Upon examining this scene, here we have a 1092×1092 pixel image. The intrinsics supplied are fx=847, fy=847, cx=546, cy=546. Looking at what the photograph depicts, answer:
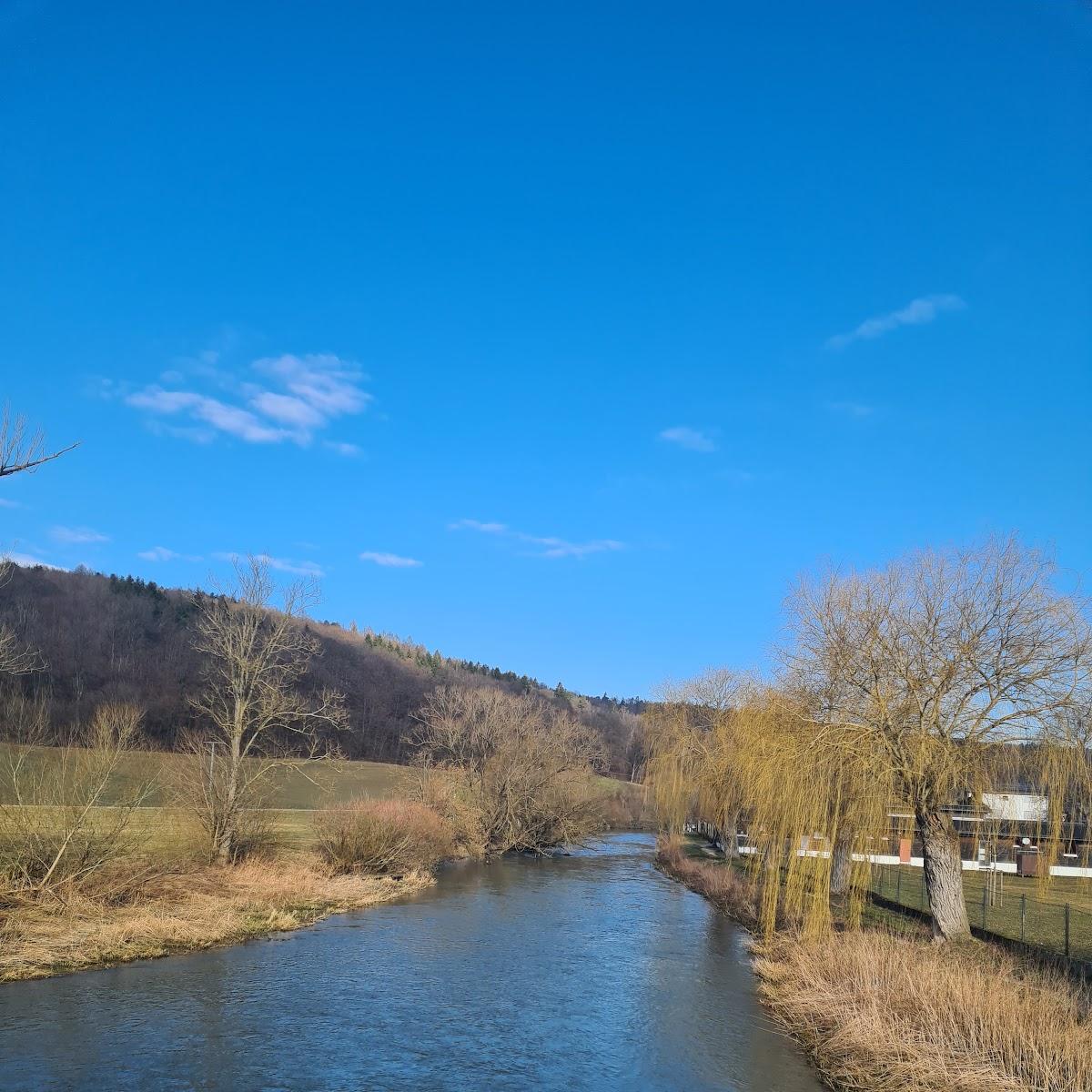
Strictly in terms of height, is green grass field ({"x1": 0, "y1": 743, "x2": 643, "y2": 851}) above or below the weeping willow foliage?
below

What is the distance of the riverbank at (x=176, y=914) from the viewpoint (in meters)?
19.3

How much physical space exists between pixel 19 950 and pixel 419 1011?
30.3 ft

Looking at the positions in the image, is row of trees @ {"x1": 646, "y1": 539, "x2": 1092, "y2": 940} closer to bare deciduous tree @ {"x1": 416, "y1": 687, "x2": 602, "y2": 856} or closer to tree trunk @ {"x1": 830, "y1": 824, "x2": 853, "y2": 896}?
tree trunk @ {"x1": 830, "y1": 824, "x2": 853, "y2": 896}

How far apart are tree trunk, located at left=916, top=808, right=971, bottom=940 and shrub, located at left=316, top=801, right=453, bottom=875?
2273 centimetres

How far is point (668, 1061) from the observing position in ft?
49.8

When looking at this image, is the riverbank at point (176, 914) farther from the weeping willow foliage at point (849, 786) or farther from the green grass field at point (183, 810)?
the weeping willow foliage at point (849, 786)

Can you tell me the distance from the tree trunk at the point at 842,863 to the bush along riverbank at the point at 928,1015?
5.42ft

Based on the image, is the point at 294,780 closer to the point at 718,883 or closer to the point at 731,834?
the point at 731,834

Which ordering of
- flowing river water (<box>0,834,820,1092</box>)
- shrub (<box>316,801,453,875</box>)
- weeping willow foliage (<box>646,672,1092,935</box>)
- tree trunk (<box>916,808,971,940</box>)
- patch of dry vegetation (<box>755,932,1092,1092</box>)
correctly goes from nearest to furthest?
1. patch of dry vegetation (<box>755,932,1092,1092</box>)
2. flowing river water (<box>0,834,820,1092</box>)
3. weeping willow foliage (<box>646,672,1092,935</box>)
4. tree trunk (<box>916,808,971,940</box>)
5. shrub (<box>316,801,453,875</box>)

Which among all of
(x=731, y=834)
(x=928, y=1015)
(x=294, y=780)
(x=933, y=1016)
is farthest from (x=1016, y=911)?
(x=294, y=780)

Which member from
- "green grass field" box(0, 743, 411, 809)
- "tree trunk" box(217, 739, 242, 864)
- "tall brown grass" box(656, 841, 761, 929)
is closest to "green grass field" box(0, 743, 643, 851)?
"green grass field" box(0, 743, 411, 809)

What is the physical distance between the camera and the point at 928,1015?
14398 millimetres

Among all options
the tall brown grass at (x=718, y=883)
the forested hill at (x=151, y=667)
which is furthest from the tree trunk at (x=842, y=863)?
the forested hill at (x=151, y=667)

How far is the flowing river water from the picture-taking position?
13531 millimetres
